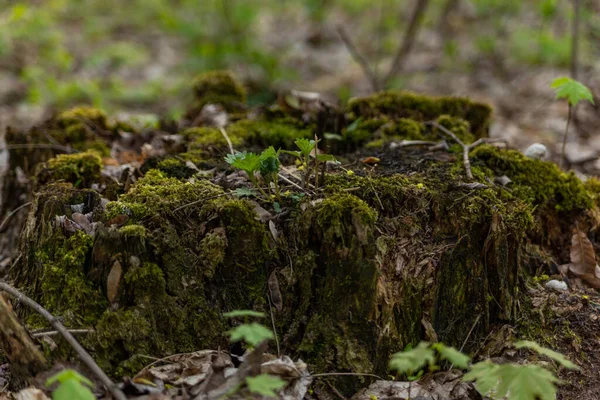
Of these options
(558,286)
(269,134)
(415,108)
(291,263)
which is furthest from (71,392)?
(415,108)

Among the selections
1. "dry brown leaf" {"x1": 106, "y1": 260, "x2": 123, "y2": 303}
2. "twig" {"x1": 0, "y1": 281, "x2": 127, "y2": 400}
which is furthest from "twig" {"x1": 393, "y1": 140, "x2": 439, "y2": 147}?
"twig" {"x1": 0, "y1": 281, "x2": 127, "y2": 400}

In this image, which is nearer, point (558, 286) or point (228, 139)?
point (558, 286)

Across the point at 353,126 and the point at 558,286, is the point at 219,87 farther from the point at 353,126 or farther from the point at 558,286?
the point at 558,286

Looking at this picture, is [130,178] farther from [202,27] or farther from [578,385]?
[202,27]

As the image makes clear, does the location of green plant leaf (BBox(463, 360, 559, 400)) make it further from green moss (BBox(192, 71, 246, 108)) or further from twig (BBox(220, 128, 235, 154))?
green moss (BBox(192, 71, 246, 108))

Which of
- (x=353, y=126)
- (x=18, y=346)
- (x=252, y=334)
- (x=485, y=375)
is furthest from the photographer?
(x=353, y=126)

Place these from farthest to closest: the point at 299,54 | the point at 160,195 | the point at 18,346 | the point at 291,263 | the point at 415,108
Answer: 1. the point at 299,54
2. the point at 415,108
3. the point at 160,195
4. the point at 291,263
5. the point at 18,346

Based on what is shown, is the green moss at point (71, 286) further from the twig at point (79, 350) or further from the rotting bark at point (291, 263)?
the twig at point (79, 350)

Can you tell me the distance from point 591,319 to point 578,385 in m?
0.43

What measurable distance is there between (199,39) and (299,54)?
216 cm

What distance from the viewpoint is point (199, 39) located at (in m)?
8.72

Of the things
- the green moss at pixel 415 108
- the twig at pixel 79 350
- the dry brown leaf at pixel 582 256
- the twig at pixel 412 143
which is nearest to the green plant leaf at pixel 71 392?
the twig at pixel 79 350

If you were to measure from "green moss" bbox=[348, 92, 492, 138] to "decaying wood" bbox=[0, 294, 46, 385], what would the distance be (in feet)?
8.97

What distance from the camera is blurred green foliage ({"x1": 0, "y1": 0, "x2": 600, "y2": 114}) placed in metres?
8.12
